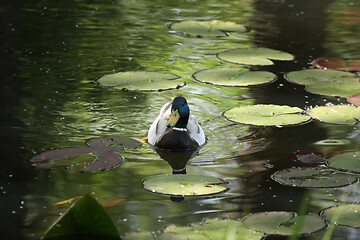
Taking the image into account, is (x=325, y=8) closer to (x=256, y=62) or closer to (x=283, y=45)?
(x=283, y=45)

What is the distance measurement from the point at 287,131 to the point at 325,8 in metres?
6.09

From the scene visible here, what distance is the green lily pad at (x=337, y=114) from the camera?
616 cm

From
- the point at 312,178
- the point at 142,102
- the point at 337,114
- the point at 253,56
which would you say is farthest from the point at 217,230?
the point at 253,56

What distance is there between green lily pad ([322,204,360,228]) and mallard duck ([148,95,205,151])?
161cm

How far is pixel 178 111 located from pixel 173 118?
7 cm

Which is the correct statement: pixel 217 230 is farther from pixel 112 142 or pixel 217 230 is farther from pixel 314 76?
pixel 314 76

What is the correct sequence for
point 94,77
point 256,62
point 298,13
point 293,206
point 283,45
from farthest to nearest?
point 298,13 < point 283,45 < point 256,62 < point 94,77 < point 293,206

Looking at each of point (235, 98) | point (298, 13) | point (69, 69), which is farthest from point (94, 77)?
point (298, 13)

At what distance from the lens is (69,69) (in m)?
7.63

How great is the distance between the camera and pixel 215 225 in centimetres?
395

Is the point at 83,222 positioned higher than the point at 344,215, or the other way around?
the point at 83,222

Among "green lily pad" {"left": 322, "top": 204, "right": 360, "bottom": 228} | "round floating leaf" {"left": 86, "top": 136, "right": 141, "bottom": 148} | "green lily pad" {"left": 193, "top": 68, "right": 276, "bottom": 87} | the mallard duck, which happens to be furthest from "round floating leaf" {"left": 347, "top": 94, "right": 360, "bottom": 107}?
"green lily pad" {"left": 322, "top": 204, "right": 360, "bottom": 228}

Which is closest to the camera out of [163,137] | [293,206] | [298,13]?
[293,206]

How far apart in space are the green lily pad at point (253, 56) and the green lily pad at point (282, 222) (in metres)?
3.94
